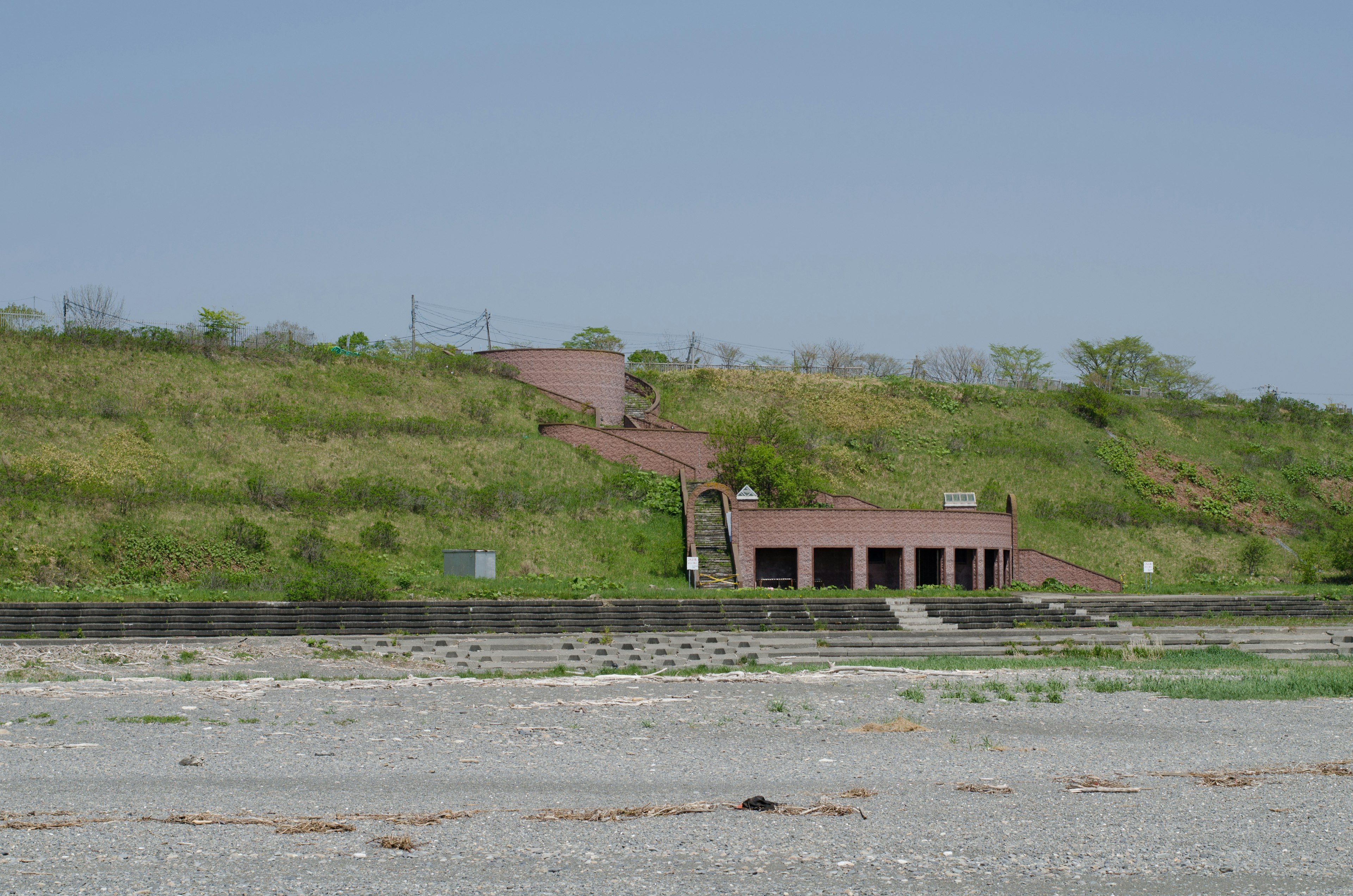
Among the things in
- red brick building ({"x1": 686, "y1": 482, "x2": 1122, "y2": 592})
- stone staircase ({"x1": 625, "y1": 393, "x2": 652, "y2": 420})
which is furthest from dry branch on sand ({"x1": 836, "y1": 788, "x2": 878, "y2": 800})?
stone staircase ({"x1": 625, "y1": 393, "x2": 652, "y2": 420})

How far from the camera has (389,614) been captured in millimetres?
22109

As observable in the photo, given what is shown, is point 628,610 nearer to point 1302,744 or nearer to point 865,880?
point 1302,744

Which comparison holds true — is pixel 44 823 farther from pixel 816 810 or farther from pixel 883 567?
pixel 883 567

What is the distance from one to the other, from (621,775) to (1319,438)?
178 feet

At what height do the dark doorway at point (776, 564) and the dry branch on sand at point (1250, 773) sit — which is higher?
the dark doorway at point (776, 564)

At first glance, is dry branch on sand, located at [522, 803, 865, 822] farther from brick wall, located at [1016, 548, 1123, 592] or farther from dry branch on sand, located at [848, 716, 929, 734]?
brick wall, located at [1016, 548, 1123, 592]

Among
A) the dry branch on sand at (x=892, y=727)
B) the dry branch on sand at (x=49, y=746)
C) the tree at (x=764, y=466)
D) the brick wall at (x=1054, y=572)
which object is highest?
the tree at (x=764, y=466)

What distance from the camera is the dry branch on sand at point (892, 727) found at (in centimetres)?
1299

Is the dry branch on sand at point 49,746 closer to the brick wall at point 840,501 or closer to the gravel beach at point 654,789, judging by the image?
the gravel beach at point 654,789

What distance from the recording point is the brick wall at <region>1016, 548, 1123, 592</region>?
34094 millimetres

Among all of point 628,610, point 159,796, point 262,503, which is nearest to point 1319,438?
point 628,610

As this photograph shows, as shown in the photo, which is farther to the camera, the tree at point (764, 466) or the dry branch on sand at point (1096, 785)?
the tree at point (764, 466)

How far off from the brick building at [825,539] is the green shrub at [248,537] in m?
11.0

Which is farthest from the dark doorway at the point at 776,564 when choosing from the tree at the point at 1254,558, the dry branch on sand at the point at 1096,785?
the dry branch on sand at the point at 1096,785
